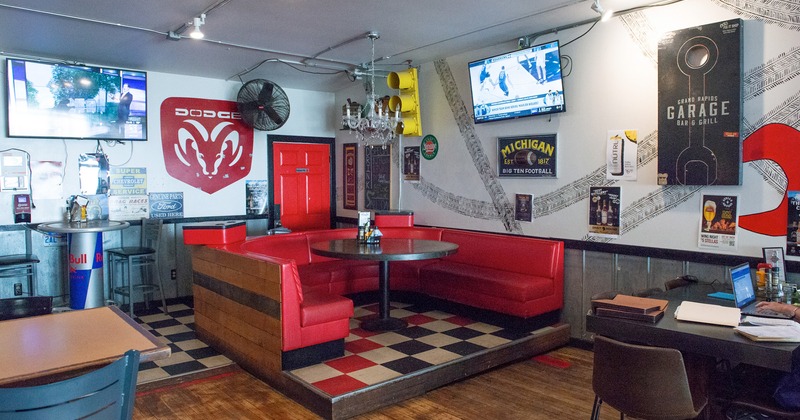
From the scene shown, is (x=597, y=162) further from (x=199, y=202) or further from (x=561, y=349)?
(x=199, y=202)

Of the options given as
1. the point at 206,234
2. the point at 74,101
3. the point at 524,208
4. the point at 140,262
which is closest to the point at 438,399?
the point at 524,208

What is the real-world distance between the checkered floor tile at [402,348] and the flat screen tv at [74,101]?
3504 millimetres

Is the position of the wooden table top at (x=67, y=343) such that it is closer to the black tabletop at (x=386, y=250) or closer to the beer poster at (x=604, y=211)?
the black tabletop at (x=386, y=250)

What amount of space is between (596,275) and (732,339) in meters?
2.67

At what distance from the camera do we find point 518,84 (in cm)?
526

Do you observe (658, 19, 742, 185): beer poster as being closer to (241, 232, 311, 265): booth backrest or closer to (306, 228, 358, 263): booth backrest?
(306, 228, 358, 263): booth backrest

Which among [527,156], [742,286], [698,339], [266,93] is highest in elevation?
[266,93]

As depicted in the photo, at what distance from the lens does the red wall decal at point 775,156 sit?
3.77m

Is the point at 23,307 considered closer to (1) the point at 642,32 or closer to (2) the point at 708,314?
(2) the point at 708,314

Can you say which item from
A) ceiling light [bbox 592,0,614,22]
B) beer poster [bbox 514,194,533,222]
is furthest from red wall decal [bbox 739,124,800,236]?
beer poster [bbox 514,194,533,222]

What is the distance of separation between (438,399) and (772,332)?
2.20 meters

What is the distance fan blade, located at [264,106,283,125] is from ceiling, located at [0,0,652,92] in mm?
506

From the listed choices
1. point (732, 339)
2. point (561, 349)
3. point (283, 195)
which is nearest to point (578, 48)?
point (561, 349)

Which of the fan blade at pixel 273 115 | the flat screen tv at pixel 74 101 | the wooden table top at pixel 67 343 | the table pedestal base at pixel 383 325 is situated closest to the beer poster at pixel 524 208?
the table pedestal base at pixel 383 325
